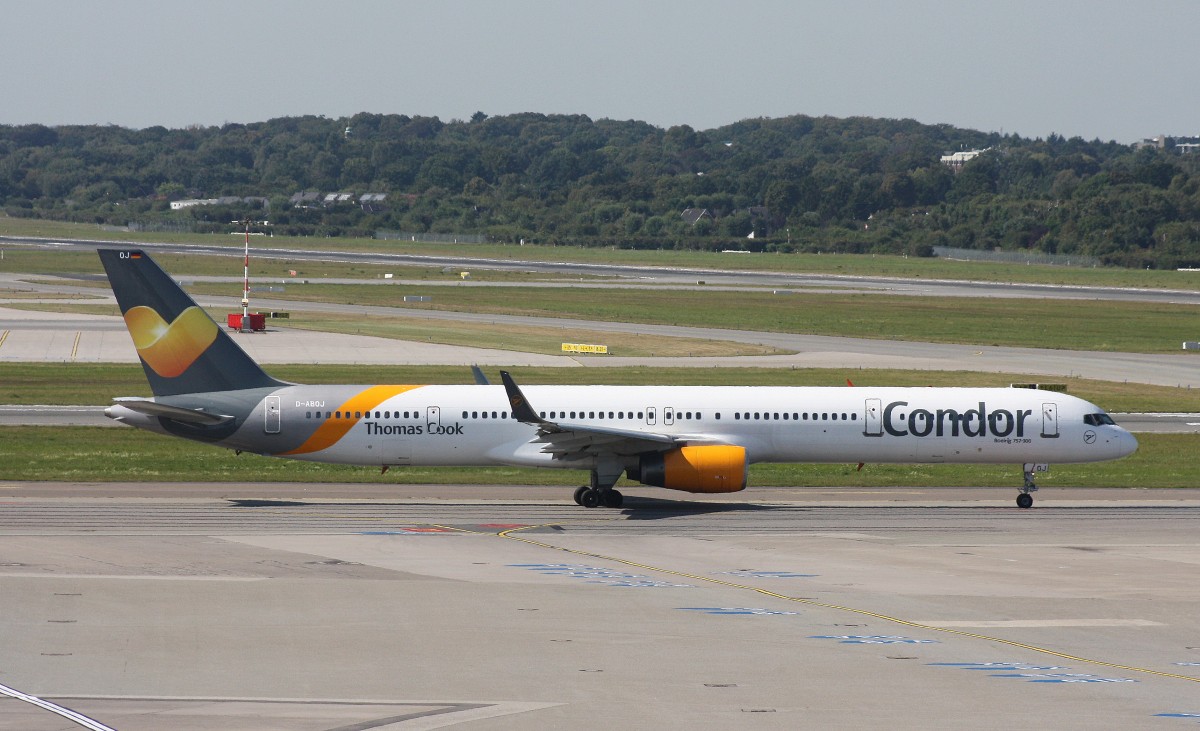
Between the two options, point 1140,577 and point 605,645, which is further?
point 1140,577

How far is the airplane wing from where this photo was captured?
39875 mm

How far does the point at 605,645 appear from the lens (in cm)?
2498

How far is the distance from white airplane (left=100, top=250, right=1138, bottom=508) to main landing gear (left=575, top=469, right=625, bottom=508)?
42 millimetres

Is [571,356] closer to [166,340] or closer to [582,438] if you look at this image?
[582,438]

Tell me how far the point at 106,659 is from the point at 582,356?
5758 centimetres

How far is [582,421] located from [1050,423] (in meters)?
14.2

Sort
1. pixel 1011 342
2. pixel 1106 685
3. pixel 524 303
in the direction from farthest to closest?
pixel 524 303
pixel 1011 342
pixel 1106 685

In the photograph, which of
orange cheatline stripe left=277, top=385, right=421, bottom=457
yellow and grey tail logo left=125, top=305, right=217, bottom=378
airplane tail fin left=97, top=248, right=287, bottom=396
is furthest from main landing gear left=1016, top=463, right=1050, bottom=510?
yellow and grey tail logo left=125, top=305, right=217, bottom=378

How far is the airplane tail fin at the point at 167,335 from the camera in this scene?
41812 mm

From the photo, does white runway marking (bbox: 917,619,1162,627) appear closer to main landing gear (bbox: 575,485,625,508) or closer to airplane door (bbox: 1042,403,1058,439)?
main landing gear (bbox: 575,485,625,508)

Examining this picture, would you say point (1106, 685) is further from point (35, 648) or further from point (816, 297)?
point (816, 297)

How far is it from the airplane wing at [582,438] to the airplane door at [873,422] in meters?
5.53

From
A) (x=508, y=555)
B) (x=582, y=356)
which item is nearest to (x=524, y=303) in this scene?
(x=582, y=356)

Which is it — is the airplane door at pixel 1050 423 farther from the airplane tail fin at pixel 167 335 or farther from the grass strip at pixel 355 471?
the airplane tail fin at pixel 167 335
